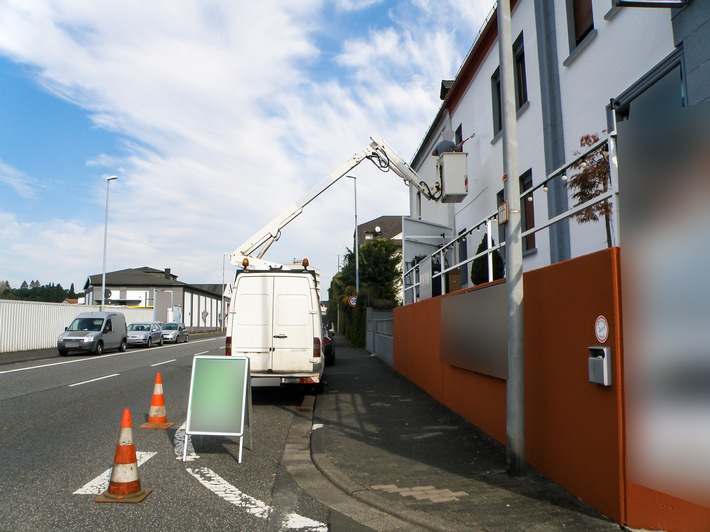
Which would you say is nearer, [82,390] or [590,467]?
[590,467]

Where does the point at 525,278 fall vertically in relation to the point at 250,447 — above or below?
above

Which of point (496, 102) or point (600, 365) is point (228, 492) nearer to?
point (600, 365)

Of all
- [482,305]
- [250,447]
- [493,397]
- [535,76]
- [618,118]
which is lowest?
[250,447]

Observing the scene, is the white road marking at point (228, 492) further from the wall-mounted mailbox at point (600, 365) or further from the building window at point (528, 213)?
the building window at point (528, 213)

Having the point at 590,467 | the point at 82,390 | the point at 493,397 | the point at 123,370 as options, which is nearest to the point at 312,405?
the point at 493,397

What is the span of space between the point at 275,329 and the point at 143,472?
4.93 m

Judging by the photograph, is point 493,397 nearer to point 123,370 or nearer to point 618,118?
point 618,118

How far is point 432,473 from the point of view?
5.91 m

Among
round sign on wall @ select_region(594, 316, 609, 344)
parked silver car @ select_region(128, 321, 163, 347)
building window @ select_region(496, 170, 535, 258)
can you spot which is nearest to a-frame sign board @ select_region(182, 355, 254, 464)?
round sign on wall @ select_region(594, 316, 609, 344)

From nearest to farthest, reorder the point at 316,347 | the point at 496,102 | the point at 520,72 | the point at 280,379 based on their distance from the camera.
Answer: the point at 280,379, the point at 316,347, the point at 520,72, the point at 496,102

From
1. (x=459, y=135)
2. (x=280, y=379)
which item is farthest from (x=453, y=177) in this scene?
(x=459, y=135)

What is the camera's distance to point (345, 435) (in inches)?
313

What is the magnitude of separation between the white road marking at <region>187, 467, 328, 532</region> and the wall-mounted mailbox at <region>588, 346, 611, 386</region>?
2344mm

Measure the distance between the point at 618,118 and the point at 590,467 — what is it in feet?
19.6
